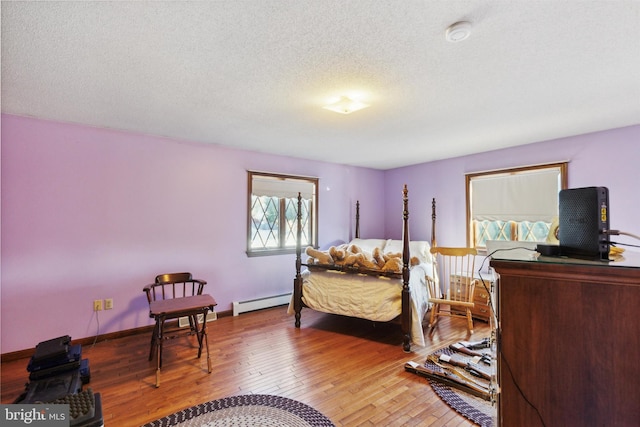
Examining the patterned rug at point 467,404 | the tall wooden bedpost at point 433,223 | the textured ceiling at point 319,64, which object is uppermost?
the textured ceiling at point 319,64

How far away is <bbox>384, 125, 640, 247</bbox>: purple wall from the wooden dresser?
3167 mm

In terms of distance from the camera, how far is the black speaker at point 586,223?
39.3 inches

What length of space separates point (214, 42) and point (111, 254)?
2.68m

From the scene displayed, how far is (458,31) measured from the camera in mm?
1482

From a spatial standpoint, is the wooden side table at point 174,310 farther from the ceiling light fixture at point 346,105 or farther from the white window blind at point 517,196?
the white window blind at point 517,196

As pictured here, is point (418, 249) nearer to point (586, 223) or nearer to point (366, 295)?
point (366, 295)

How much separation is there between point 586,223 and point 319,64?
5.28 ft

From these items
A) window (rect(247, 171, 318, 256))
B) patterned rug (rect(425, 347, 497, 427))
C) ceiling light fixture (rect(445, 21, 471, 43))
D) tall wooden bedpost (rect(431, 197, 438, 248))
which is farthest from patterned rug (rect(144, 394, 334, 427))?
tall wooden bedpost (rect(431, 197, 438, 248))

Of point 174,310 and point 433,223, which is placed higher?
point 433,223

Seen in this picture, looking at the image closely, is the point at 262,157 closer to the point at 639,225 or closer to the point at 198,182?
the point at 198,182

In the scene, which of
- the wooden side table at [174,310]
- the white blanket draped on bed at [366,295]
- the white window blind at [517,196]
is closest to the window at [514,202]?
the white window blind at [517,196]

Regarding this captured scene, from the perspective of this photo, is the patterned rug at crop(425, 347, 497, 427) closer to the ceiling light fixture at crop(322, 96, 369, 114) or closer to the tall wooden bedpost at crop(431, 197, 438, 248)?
the ceiling light fixture at crop(322, 96, 369, 114)

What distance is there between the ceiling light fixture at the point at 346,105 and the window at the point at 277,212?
2003mm

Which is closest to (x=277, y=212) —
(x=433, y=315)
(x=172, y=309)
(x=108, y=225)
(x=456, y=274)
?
(x=108, y=225)
